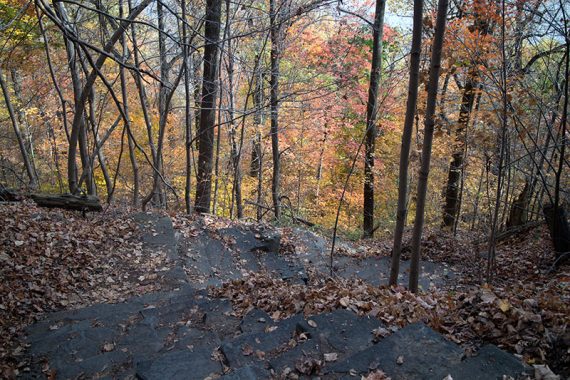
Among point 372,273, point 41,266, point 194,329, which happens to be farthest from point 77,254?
point 372,273

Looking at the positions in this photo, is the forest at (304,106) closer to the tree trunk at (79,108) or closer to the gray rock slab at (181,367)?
the tree trunk at (79,108)

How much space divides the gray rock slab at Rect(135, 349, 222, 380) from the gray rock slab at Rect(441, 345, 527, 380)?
175 centimetres

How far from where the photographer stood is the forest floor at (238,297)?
286 cm

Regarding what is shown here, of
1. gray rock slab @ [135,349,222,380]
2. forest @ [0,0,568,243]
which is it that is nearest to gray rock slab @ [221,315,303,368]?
gray rock slab @ [135,349,222,380]

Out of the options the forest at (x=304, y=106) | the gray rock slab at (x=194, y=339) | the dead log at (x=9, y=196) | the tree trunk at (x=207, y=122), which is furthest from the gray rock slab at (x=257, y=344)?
the dead log at (x=9, y=196)

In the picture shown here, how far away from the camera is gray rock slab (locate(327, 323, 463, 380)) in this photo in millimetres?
2539

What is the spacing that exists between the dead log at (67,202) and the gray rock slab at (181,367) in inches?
232

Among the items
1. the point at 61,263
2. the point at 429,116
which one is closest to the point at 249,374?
the point at 429,116

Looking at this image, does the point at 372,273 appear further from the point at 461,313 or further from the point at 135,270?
the point at 461,313

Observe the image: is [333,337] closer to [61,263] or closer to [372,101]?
[61,263]

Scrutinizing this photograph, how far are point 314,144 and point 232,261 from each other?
1171cm

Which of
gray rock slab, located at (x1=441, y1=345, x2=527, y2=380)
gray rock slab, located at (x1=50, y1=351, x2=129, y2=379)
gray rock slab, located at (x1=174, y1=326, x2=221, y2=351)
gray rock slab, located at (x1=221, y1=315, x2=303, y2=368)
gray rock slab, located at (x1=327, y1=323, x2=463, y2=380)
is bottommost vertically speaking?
gray rock slab, located at (x1=50, y1=351, x2=129, y2=379)

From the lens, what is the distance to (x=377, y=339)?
3143mm

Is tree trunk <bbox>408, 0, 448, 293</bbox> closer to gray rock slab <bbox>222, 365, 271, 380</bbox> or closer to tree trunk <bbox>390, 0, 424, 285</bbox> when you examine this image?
tree trunk <bbox>390, 0, 424, 285</bbox>
